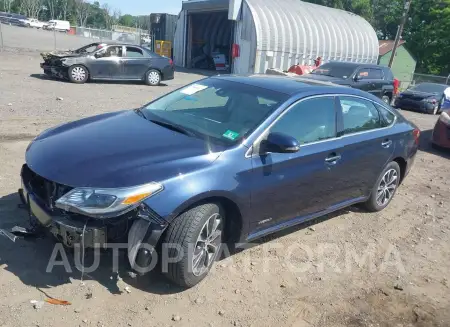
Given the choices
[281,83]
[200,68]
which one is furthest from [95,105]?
[200,68]

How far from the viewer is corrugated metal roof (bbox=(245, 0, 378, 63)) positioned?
880 inches

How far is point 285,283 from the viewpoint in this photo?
347 cm

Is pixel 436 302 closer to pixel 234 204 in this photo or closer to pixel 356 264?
pixel 356 264

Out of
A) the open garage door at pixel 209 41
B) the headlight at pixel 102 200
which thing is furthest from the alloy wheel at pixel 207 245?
the open garage door at pixel 209 41

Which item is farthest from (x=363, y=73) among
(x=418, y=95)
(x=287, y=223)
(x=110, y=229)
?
(x=110, y=229)

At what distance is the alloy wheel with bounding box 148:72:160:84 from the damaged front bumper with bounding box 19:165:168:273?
1289cm

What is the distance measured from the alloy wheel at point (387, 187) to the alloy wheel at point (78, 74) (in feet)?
37.3

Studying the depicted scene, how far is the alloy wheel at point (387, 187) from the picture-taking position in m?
5.06

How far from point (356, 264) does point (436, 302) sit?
0.76 meters

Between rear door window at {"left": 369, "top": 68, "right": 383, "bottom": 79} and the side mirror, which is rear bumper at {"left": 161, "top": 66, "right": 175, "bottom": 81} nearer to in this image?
rear door window at {"left": 369, "top": 68, "right": 383, "bottom": 79}

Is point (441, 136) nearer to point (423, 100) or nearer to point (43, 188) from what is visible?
point (43, 188)

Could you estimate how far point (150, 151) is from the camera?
3.10 m

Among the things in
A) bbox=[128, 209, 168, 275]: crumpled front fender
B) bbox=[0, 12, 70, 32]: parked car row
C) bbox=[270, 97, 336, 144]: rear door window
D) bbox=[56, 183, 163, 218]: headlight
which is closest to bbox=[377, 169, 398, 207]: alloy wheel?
bbox=[270, 97, 336, 144]: rear door window

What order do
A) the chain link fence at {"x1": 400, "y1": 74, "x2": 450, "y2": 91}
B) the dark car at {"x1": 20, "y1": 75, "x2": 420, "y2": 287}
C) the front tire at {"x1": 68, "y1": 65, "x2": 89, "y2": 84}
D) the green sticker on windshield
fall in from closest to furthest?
1. the dark car at {"x1": 20, "y1": 75, "x2": 420, "y2": 287}
2. the green sticker on windshield
3. the front tire at {"x1": 68, "y1": 65, "x2": 89, "y2": 84}
4. the chain link fence at {"x1": 400, "y1": 74, "x2": 450, "y2": 91}
